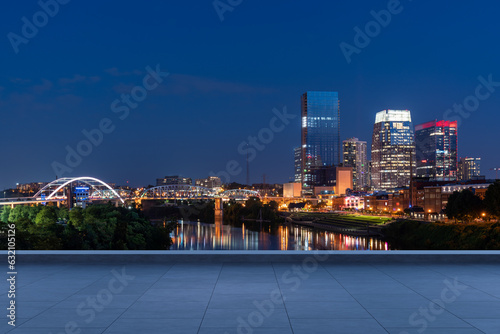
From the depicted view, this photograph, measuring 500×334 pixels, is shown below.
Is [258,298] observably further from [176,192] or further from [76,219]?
[176,192]

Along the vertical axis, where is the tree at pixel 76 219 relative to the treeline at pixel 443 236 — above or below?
above

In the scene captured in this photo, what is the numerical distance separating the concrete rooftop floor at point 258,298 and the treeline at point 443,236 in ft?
139

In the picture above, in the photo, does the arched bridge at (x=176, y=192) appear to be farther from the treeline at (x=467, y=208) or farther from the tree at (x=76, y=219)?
the tree at (x=76, y=219)

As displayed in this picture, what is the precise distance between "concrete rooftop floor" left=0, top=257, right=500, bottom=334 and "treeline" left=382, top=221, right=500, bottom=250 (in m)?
42.3

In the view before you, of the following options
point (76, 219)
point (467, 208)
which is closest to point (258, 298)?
point (76, 219)

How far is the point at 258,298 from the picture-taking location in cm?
539

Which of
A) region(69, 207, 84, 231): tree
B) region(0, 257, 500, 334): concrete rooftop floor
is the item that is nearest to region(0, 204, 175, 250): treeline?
region(69, 207, 84, 231): tree

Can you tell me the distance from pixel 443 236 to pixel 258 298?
174 ft

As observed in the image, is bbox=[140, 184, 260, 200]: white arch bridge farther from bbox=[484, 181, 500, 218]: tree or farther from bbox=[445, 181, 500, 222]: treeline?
bbox=[484, 181, 500, 218]: tree

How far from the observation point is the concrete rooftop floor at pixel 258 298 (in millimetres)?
4293

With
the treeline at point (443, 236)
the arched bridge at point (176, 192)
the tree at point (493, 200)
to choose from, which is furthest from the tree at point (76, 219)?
the arched bridge at point (176, 192)

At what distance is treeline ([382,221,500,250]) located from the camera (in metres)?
46.9

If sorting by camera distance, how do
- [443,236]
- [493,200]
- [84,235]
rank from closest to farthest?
1. [84,235]
2. [493,200]
3. [443,236]

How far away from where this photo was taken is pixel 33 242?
2689 centimetres
